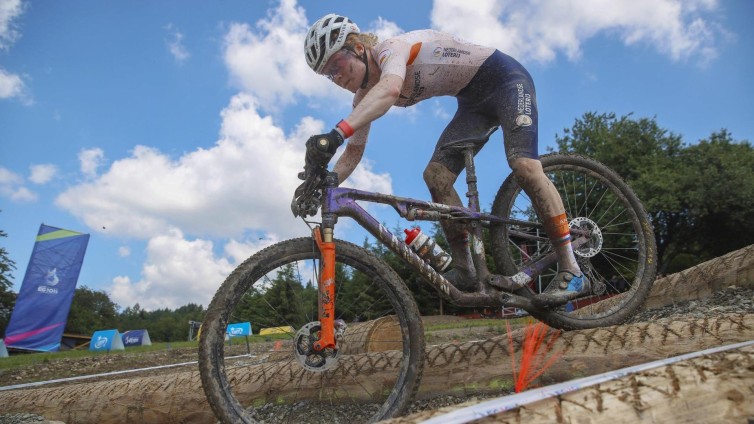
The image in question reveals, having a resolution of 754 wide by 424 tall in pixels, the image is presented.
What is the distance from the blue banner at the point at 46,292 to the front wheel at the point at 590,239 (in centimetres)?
2089

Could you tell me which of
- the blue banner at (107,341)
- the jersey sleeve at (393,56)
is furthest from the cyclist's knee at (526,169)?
the blue banner at (107,341)

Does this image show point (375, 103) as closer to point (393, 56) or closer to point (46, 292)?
point (393, 56)

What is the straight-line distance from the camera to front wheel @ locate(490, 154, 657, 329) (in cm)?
457

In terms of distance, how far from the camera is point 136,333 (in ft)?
111

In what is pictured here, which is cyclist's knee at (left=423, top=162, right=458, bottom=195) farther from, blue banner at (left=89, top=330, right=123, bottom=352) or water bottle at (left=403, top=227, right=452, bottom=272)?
blue banner at (left=89, top=330, right=123, bottom=352)

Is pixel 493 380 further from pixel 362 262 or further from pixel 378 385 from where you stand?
pixel 362 262

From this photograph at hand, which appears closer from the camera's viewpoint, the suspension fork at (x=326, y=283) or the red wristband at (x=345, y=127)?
the suspension fork at (x=326, y=283)

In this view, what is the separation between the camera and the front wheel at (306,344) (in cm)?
290

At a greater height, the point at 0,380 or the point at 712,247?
the point at 712,247

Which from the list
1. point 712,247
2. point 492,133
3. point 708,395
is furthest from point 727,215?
point 708,395

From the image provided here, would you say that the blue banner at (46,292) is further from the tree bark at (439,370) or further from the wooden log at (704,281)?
the wooden log at (704,281)

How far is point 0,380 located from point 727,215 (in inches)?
1491

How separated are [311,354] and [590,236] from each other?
3073 mm

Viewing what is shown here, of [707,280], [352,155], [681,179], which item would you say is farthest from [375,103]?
[681,179]
